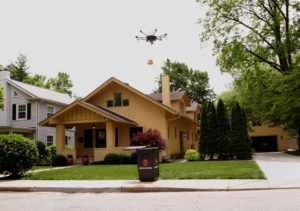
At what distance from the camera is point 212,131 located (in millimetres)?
24125

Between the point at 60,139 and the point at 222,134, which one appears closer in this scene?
the point at 60,139

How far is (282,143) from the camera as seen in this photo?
43906 mm

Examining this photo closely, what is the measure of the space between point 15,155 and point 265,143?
36817 mm

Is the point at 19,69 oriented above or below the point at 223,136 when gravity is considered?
above

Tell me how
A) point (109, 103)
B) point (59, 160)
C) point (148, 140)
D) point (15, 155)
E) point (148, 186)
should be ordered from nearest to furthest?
point (148, 186) < point (15, 155) < point (148, 140) < point (59, 160) < point (109, 103)

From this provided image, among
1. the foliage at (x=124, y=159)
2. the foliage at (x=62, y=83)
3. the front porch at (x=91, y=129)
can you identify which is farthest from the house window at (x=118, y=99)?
the foliage at (x=62, y=83)

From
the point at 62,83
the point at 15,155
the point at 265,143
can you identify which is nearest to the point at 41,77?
the point at 62,83

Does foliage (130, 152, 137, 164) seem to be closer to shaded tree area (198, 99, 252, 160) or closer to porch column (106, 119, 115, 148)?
porch column (106, 119, 115, 148)

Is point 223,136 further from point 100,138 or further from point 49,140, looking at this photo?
point 49,140

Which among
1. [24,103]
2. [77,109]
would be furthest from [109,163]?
[24,103]

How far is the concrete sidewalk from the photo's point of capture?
34.0 ft

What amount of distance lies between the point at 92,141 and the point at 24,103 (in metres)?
9.78

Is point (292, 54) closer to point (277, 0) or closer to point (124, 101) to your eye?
point (277, 0)

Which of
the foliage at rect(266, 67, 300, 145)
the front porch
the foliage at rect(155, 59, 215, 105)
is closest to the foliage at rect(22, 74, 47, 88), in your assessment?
the foliage at rect(155, 59, 215, 105)
